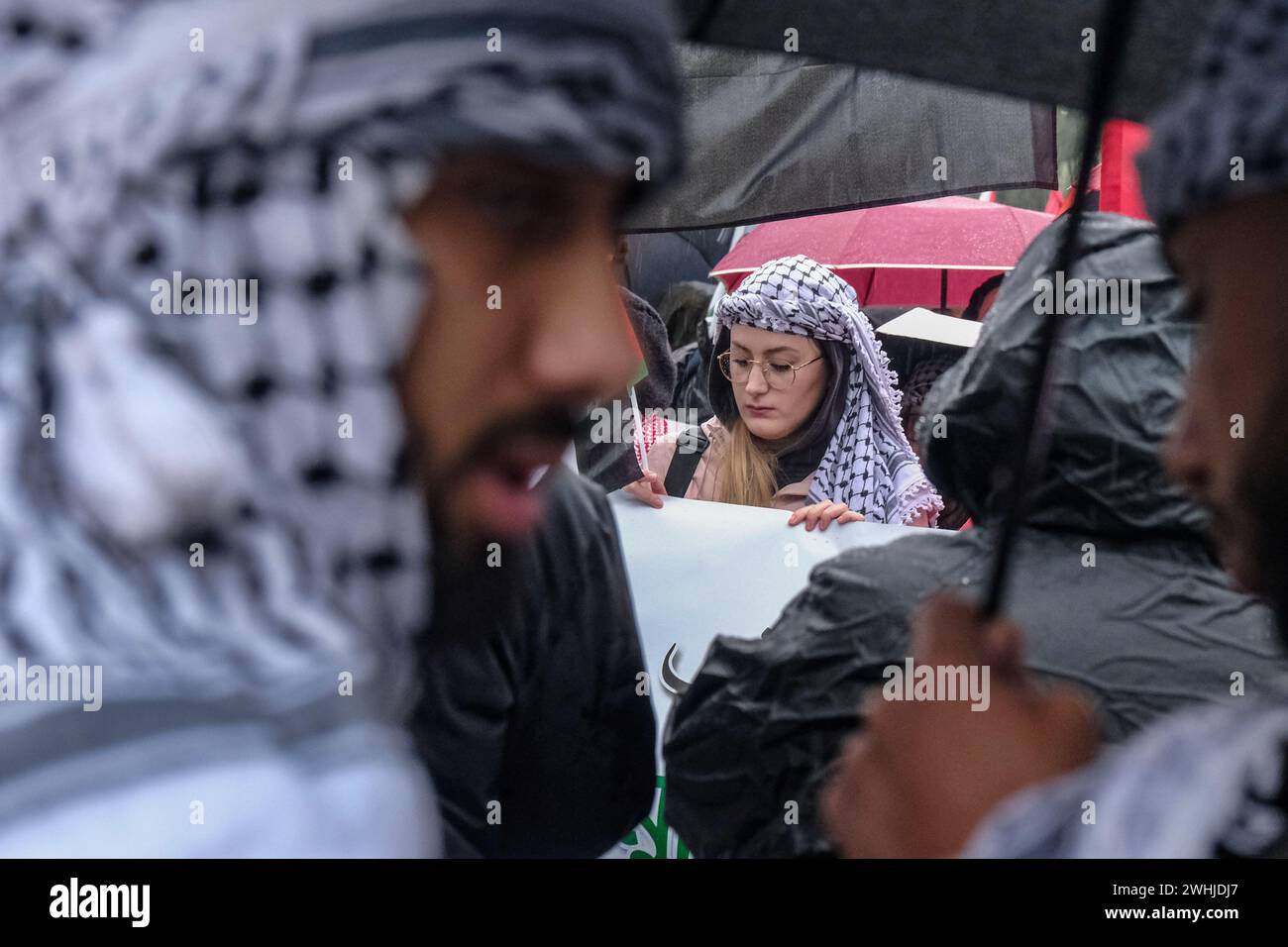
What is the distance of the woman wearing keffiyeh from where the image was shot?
2.30 meters

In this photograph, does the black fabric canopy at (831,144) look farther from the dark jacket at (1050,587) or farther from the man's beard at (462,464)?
the man's beard at (462,464)

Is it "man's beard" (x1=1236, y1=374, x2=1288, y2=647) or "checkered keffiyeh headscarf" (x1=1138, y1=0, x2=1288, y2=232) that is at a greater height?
"checkered keffiyeh headscarf" (x1=1138, y1=0, x2=1288, y2=232)

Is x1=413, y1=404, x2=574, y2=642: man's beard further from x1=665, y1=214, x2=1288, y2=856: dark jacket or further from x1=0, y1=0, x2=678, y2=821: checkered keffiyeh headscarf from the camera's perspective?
x1=665, y1=214, x2=1288, y2=856: dark jacket

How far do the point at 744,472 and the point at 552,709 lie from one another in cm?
98

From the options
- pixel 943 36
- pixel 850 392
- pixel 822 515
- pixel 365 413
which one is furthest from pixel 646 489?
pixel 365 413

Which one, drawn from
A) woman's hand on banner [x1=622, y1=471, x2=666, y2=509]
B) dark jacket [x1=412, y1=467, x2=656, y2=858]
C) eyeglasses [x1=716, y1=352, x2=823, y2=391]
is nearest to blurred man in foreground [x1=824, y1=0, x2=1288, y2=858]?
dark jacket [x1=412, y1=467, x2=656, y2=858]

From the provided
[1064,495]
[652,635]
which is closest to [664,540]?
[652,635]

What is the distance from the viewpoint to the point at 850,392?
2.46m

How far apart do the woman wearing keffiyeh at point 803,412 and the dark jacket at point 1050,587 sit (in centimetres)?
69

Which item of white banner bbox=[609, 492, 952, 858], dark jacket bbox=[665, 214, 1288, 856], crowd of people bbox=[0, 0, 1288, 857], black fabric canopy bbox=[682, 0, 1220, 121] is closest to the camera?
crowd of people bbox=[0, 0, 1288, 857]

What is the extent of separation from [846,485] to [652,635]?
23.4 inches

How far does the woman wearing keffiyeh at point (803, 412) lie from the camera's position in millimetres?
2303

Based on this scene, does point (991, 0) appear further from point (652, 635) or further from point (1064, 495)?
point (652, 635)

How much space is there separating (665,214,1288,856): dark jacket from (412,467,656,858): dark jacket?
0.42 ft
